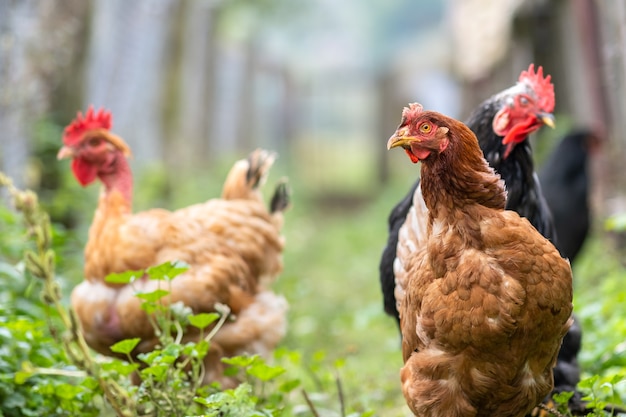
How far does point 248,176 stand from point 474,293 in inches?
115

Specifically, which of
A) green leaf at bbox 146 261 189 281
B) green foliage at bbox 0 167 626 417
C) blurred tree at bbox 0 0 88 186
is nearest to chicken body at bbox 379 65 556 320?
green foliage at bbox 0 167 626 417

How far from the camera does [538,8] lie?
10.5 m

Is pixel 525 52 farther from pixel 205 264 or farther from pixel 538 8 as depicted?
pixel 205 264

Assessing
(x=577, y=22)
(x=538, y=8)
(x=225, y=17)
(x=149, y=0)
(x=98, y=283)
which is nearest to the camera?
(x=98, y=283)

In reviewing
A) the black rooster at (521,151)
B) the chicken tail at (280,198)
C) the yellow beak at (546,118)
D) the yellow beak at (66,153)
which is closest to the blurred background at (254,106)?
the black rooster at (521,151)

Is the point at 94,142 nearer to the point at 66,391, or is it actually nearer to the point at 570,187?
the point at 66,391

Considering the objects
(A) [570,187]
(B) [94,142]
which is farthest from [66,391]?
(A) [570,187]

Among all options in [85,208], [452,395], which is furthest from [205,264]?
[85,208]

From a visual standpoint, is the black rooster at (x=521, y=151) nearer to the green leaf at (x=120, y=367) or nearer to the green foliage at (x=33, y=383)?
the green leaf at (x=120, y=367)

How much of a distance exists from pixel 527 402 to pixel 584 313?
7.73 ft

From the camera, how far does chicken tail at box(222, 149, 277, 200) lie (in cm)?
552

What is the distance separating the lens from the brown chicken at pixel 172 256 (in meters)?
4.40

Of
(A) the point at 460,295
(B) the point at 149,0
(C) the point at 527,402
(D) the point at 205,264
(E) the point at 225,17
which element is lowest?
(C) the point at 527,402

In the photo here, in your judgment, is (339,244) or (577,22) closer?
(577,22)
